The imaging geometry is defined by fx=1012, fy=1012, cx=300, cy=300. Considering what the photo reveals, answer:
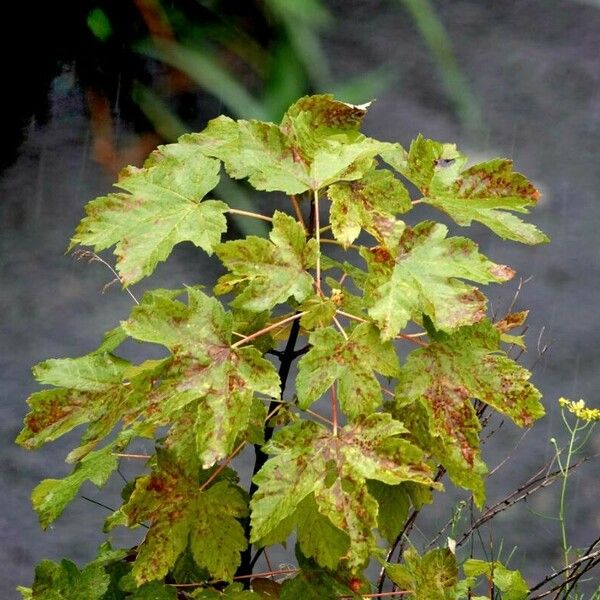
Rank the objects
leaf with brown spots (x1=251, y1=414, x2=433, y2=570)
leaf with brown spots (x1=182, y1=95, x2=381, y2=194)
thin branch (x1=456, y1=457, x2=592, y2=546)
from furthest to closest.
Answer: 1. thin branch (x1=456, y1=457, x2=592, y2=546)
2. leaf with brown spots (x1=182, y1=95, x2=381, y2=194)
3. leaf with brown spots (x1=251, y1=414, x2=433, y2=570)

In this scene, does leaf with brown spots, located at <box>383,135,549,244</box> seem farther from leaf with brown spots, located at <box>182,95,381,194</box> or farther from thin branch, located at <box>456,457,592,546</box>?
thin branch, located at <box>456,457,592,546</box>

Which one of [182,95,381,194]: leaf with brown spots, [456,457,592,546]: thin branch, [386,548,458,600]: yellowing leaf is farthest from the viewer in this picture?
[456,457,592,546]: thin branch

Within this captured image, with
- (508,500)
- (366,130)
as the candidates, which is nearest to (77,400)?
(508,500)

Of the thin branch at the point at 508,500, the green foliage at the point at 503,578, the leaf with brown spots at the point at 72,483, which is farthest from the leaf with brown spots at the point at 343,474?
the thin branch at the point at 508,500

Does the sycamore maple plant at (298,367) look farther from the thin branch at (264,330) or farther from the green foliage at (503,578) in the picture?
the green foliage at (503,578)

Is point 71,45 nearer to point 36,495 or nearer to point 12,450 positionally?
point 12,450

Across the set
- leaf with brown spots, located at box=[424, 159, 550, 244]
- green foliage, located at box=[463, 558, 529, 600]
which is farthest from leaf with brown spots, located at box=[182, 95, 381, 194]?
green foliage, located at box=[463, 558, 529, 600]

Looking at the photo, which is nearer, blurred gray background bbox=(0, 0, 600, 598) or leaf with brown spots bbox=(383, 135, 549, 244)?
leaf with brown spots bbox=(383, 135, 549, 244)
